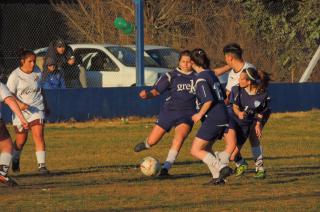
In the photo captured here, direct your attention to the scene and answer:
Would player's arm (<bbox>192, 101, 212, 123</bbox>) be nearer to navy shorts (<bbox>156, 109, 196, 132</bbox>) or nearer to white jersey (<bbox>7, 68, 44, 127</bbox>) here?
navy shorts (<bbox>156, 109, 196, 132</bbox>)

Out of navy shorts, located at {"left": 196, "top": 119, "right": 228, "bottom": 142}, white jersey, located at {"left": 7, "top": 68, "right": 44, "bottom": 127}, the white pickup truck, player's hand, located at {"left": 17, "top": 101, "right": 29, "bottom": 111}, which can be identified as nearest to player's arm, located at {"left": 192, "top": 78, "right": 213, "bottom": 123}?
navy shorts, located at {"left": 196, "top": 119, "right": 228, "bottom": 142}

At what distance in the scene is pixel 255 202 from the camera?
12.2m

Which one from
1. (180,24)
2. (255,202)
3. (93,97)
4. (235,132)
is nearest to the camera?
(255,202)

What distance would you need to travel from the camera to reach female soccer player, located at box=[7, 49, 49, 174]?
15.2 m

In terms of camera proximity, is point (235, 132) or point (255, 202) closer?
point (255, 202)

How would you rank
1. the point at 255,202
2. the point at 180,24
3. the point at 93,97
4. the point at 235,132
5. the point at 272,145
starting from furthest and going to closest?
the point at 180,24
the point at 93,97
the point at 272,145
the point at 235,132
the point at 255,202

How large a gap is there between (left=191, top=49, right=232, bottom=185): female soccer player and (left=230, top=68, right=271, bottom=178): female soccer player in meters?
0.54

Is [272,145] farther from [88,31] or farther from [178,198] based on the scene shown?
[88,31]

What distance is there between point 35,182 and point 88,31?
1506 centimetres

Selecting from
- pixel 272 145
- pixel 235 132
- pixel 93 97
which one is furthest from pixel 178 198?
pixel 93 97

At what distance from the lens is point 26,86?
1527 cm

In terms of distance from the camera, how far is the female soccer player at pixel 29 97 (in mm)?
15227

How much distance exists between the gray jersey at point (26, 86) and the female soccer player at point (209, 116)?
8.33ft

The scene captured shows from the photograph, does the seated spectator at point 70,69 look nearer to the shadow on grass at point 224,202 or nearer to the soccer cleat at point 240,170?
the soccer cleat at point 240,170
